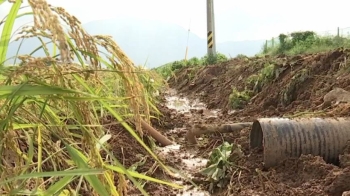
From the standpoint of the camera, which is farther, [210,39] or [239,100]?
[210,39]

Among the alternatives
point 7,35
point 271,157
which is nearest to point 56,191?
point 7,35

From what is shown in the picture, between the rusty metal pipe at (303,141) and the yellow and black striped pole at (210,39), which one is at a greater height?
the yellow and black striped pole at (210,39)

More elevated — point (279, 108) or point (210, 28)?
point (210, 28)

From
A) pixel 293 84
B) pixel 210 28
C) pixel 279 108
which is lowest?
pixel 279 108

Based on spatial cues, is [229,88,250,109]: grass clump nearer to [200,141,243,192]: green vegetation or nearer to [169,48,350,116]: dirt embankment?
[169,48,350,116]: dirt embankment

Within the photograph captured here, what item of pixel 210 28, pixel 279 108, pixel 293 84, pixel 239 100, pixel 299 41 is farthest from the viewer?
pixel 210 28

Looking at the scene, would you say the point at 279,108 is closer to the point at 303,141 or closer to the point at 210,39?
the point at 303,141

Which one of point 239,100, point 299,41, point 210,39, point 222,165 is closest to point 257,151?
point 222,165

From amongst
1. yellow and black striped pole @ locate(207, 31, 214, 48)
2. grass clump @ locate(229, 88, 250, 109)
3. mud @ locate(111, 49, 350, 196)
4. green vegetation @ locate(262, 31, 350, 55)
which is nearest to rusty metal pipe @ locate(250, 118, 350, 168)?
mud @ locate(111, 49, 350, 196)

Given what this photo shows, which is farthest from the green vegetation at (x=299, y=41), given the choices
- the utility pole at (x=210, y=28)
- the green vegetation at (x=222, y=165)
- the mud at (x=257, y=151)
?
the green vegetation at (x=222, y=165)

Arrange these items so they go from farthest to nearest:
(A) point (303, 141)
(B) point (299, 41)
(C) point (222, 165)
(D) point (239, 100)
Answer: (B) point (299, 41) → (D) point (239, 100) → (C) point (222, 165) → (A) point (303, 141)

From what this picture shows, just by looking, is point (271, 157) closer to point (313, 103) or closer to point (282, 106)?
point (313, 103)

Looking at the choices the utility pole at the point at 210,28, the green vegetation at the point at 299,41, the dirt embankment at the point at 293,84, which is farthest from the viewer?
→ the utility pole at the point at 210,28

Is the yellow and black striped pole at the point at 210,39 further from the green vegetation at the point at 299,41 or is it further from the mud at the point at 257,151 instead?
the mud at the point at 257,151
